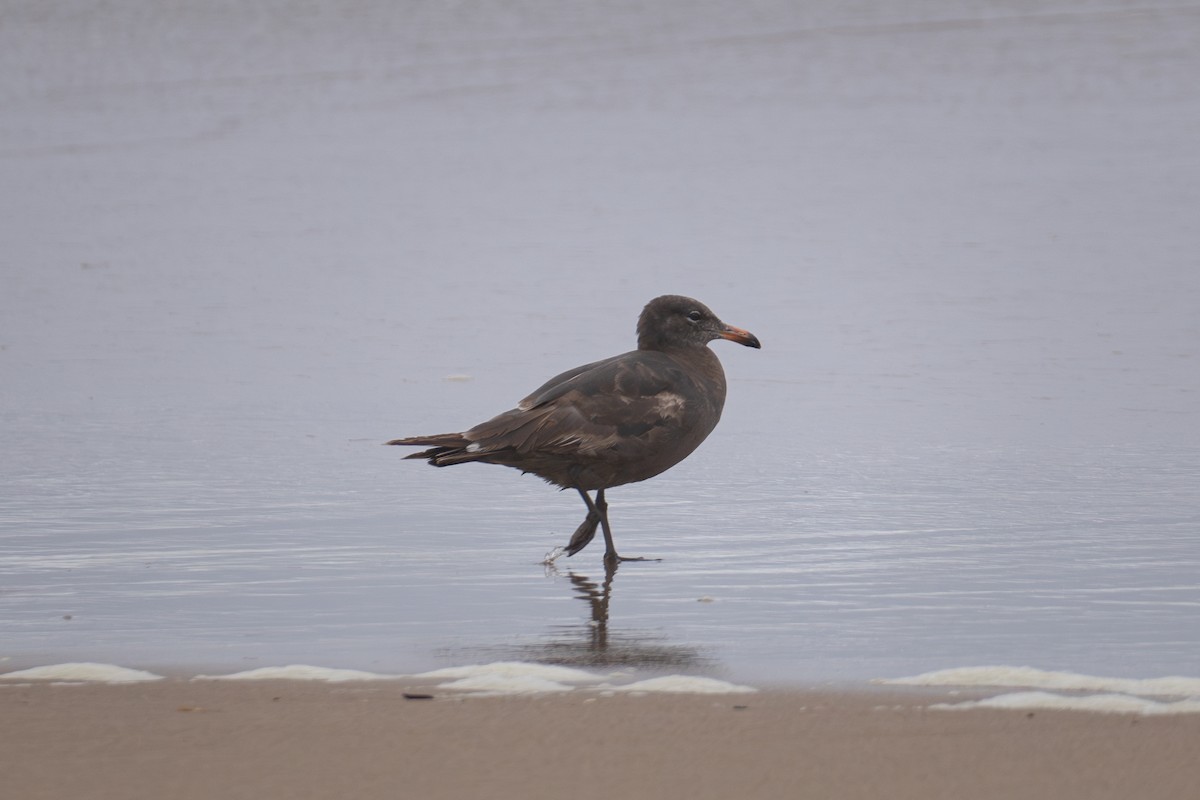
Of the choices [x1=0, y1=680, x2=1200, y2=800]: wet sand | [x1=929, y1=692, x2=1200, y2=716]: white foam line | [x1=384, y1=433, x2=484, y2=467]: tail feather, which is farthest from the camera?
[x1=384, y1=433, x2=484, y2=467]: tail feather

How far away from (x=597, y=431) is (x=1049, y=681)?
2.01 m

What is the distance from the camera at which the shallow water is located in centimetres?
467

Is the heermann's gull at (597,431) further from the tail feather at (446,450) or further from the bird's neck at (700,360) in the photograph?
the bird's neck at (700,360)

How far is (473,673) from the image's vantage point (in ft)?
13.3

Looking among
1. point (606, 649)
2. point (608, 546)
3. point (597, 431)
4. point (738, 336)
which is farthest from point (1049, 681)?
point (738, 336)

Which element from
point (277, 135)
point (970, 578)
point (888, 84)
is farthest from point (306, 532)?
point (888, 84)

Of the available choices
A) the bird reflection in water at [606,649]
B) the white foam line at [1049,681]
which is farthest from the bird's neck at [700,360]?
the white foam line at [1049,681]

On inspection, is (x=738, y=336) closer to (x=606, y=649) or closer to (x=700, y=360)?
(x=700, y=360)

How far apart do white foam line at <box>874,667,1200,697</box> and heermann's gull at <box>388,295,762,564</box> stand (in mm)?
1560

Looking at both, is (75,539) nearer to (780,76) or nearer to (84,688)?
(84,688)

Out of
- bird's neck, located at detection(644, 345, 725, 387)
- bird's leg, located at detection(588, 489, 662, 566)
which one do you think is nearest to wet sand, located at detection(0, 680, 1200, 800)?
bird's leg, located at detection(588, 489, 662, 566)

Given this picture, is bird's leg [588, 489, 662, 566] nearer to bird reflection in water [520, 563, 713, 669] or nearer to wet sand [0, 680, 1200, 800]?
bird reflection in water [520, 563, 713, 669]

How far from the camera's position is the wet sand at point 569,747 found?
10.8 ft

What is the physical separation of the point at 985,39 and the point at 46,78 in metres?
9.36
